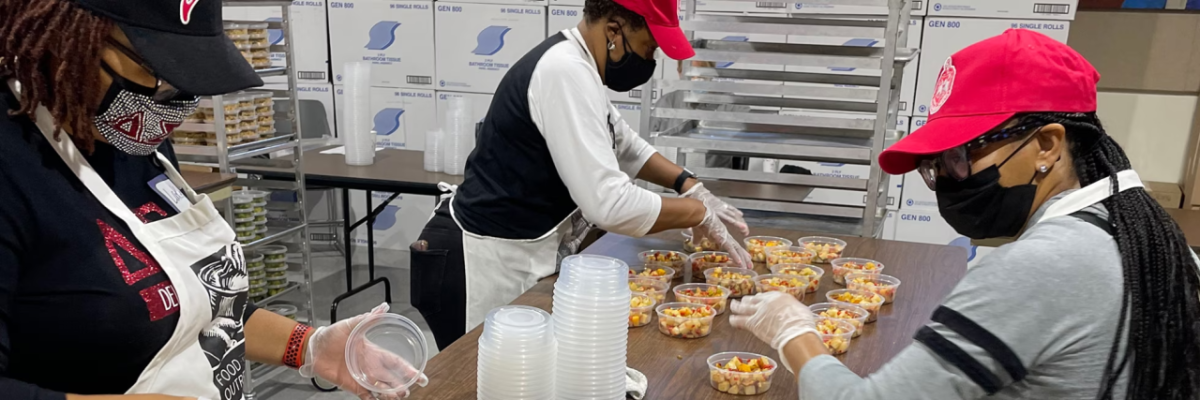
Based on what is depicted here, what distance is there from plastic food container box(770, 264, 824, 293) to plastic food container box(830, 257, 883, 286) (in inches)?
1.8

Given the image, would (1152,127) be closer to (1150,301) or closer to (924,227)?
(924,227)

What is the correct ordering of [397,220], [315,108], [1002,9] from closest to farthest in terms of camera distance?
[1002,9] → [315,108] → [397,220]

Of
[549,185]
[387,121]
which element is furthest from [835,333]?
A: [387,121]

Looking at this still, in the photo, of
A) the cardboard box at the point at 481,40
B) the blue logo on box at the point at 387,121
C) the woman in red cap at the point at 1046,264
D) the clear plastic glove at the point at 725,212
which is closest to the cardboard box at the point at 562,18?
the cardboard box at the point at 481,40

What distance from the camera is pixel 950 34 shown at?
14.4 feet

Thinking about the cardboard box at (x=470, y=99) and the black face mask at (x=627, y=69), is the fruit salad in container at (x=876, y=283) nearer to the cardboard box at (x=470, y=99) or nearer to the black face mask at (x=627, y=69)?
the black face mask at (x=627, y=69)

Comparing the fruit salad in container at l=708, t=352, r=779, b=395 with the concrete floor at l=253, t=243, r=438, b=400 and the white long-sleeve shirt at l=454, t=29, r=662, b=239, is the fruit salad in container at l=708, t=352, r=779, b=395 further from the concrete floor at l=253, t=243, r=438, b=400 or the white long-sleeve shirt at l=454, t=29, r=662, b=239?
the concrete floor at l=253, t=243, r=438, b=400

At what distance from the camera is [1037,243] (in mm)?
1149

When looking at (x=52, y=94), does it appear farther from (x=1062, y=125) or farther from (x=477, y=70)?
(x=477, y=70)

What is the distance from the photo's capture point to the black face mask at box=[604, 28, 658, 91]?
7.67 ft

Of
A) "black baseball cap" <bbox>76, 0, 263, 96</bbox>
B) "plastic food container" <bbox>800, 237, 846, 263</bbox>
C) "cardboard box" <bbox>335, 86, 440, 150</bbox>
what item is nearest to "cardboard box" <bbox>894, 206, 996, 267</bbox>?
"plastic food container" <bbox>800, 237, 846, 263</bbox>

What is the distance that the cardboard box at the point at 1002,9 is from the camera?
421 centimetres

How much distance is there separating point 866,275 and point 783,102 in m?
0.98

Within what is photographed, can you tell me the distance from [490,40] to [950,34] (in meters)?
2.59
